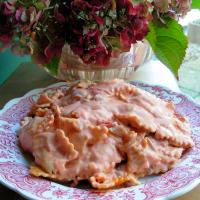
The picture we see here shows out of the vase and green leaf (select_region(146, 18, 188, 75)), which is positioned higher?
green leaf (select_region(146, 18, 188, 75))

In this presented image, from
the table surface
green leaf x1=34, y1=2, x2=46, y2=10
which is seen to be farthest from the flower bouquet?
the table surface

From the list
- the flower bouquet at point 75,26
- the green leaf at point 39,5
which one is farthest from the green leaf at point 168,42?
the green leaf at point 39,5

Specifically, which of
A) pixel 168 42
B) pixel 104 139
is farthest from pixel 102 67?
pixel 104 139

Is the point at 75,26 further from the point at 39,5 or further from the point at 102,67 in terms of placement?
the point at 102,67

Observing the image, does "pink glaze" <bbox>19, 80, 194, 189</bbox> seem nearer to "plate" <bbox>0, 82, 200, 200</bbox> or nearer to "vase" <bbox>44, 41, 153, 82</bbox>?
"plate" <bbox>0, 82, 200, 200</bbox>

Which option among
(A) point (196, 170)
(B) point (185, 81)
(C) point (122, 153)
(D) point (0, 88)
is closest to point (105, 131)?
(C) point (122, 153)

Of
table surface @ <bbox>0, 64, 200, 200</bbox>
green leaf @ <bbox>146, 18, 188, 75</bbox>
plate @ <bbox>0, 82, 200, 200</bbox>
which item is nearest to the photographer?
plate @ <bbox>0, 82, 200, 200</bbox>

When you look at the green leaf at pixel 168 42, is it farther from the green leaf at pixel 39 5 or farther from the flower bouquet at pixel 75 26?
the green leaf at pixel 39 5

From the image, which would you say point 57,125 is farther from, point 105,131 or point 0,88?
point 0,88
